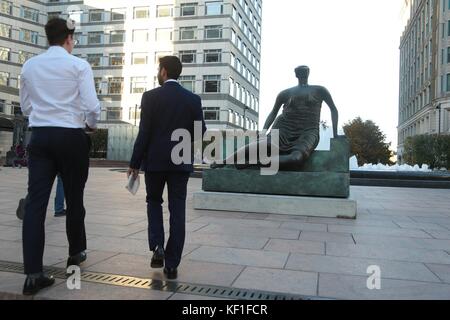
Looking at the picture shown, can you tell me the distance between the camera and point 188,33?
55375 millimetres

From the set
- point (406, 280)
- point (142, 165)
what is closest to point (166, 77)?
point (142, 165)

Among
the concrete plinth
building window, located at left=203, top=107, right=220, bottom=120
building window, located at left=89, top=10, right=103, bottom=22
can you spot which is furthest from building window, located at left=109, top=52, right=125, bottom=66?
the concrete plinth

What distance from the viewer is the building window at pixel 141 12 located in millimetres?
56931

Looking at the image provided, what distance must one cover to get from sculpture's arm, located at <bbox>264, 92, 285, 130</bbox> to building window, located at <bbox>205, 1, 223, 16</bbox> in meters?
48.2

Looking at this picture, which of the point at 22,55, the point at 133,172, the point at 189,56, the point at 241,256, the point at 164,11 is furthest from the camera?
the point at 164,11

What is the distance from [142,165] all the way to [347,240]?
3152 millimetres

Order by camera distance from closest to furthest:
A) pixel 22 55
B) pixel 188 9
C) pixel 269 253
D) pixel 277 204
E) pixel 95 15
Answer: pixel 269 253 < pixel 277 204 < pixel 188 9 < pixel 22 55 < pixel 95 15

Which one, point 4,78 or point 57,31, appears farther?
point 4,78

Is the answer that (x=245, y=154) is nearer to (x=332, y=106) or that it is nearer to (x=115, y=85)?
(x=332, y=106)

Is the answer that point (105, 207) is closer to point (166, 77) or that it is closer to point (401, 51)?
point (166, 77)

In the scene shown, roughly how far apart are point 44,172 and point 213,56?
5241 centimetres

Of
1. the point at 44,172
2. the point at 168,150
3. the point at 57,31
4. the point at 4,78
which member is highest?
the point at 4,78

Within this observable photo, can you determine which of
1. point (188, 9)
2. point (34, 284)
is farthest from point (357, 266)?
point (188, 9)

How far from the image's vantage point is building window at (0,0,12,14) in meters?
53.9
